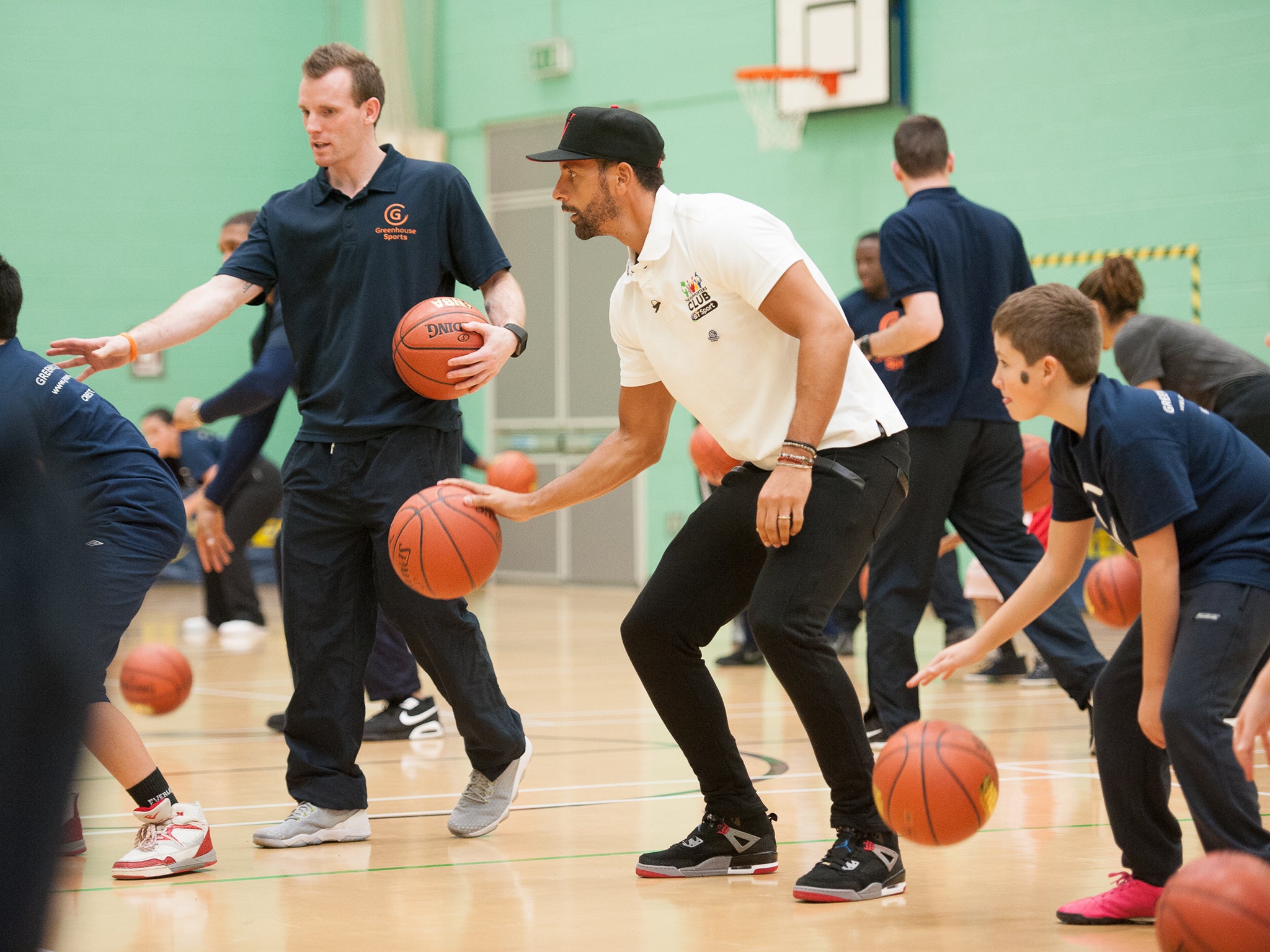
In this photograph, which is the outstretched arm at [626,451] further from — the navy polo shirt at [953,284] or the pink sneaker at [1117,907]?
the navy polo shirt at [953,284]

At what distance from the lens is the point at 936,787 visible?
11.7ft

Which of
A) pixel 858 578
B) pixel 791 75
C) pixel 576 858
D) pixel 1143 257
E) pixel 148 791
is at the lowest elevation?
pixel 858 578

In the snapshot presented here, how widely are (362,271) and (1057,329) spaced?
202 cm

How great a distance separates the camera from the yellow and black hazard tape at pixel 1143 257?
11031mm

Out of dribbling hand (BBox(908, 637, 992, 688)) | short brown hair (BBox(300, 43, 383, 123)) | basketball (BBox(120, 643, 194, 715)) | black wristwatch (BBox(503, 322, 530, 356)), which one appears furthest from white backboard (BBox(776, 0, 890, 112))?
dribbling hand (BBox(908, 637, 992, 688))

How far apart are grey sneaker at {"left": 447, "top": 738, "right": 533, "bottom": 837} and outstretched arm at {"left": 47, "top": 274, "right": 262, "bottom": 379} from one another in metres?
1.53

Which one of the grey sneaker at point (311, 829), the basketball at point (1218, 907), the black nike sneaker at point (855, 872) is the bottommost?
the grey sneaker at point (311, 829)

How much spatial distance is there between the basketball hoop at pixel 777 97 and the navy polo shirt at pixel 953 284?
6.81 metres

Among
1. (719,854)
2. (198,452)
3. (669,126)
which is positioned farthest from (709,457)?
(669,126)

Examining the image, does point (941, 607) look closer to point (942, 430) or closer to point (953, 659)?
point (942, 430)

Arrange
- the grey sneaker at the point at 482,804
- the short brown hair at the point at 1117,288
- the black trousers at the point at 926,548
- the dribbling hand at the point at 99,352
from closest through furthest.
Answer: the dribbling hand at the point at 99,352
the grey sneaker at the point at 482,804
the black trousers at the point at 926,548
the short brown hair at the point at 1117,288

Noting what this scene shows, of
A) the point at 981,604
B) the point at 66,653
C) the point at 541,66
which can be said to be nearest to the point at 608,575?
the point at 541,66

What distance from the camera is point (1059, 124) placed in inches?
464

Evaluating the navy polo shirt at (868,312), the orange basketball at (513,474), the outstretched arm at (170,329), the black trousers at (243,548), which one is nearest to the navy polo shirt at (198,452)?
the black trousers at (243,548)
